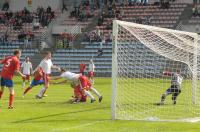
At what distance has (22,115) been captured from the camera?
17297 mm

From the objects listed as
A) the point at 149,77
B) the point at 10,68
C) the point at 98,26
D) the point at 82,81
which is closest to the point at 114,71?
the point at 10,68

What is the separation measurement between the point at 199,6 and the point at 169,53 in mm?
32310

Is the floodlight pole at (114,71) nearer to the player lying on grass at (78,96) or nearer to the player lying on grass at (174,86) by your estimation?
the player lying on grass at (174,86)

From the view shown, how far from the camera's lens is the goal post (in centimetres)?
1684

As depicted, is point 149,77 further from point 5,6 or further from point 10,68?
point 5,6

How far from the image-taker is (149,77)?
25125mm

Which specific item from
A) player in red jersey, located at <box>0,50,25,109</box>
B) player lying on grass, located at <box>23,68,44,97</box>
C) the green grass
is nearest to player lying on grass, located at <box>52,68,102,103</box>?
the green grass

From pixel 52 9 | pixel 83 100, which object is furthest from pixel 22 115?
pixel 52 9

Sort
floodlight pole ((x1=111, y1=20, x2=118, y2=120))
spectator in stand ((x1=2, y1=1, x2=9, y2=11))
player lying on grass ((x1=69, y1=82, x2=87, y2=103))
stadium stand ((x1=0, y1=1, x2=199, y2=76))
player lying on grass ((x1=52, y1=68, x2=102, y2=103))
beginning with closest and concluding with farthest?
floodlight pole ((x1=111, y1=20, x2=118, y2=120)), player lying on grass ((x1=52, y1=68, x2=102, y2=103)), player lying on grass ((x1=69, y1=82, x2=87, y2=103)), stadium stand ((x1=0, y1=1, x2=199, y2=76)), spectator in stand ((x1=2, y1=1, x2=9, y2=11))

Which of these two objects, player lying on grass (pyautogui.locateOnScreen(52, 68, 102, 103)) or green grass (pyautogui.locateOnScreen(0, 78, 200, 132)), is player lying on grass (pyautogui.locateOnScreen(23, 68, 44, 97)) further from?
green grass (pyautogui.locateOnScreen(0, 78, 200, 132))

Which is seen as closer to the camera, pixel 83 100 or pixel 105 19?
pixel 83 100

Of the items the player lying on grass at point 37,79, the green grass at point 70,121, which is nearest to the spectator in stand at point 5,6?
the player lying on grass at point 37,79

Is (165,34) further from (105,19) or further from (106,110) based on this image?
(105,19)

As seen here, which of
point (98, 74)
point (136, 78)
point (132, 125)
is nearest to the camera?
point (132, 125)
